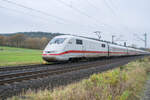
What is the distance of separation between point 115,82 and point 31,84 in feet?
13.1

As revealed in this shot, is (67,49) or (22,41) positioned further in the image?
(22,41)

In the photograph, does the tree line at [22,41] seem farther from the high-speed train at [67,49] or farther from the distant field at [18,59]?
the high-speed train at [67,49]

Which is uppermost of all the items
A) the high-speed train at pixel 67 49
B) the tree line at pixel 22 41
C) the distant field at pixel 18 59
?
the tree line at pixel 22 41

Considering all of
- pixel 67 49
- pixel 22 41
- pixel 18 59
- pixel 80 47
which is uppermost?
pixel 22 41

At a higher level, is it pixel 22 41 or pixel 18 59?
pixel 22 41

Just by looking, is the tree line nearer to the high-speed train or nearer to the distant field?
the distant field

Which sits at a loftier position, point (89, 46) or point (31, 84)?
point (89, 46)

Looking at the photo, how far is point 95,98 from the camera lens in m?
4.48

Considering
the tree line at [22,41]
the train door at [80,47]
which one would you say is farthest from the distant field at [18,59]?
the tree line at [22,41]

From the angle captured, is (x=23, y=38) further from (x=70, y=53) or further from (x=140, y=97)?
(x=140, y=97)

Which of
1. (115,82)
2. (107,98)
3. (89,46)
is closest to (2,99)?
(107,98)

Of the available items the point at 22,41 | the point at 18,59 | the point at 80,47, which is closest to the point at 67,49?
the point at 80,47

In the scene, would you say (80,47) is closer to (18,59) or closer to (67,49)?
(67,49)

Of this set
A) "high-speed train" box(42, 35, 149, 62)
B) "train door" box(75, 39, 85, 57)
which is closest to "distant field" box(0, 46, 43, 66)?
"high-speed train" box(42, 35, 149, 62)
